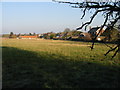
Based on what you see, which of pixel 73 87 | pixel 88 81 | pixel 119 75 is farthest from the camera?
pixel 119 75

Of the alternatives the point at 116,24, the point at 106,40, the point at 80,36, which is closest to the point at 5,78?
the point at 80,36

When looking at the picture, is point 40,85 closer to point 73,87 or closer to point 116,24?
point 73,87

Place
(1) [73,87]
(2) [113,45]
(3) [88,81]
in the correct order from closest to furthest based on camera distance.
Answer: (2) [113,45] → (1) [73,87] → (3) [88,81]

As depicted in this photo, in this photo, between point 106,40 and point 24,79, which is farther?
point 24,79

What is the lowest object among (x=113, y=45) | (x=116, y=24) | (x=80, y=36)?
(x=113, y=45)

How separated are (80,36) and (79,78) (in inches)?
139

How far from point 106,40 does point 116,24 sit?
1.61 feet

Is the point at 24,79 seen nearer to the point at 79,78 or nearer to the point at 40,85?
the point at 40,85

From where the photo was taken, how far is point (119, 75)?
692 centimetres

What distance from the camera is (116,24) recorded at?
11.1ft

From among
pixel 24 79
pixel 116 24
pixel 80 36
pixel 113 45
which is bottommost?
pixel 24 79

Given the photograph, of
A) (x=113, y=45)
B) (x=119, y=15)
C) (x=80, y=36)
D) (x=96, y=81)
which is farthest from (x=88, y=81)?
(x=119, y=15)

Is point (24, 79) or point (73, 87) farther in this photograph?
point (24, 79)

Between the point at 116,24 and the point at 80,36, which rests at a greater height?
the point at 116,24
